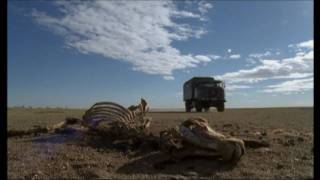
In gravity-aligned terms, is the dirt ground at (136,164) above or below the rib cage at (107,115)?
below

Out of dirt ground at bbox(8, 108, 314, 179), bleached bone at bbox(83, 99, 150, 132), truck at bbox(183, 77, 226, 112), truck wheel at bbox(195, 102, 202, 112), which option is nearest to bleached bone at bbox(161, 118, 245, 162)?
dirt ground at bbox(8, 108, 314, 179)

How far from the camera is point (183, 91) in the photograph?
42.8 metres

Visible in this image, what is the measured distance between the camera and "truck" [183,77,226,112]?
35.6 m

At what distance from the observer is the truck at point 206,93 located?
1400 inches

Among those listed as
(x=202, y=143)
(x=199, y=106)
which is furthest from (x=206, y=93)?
(x=202, y=143)

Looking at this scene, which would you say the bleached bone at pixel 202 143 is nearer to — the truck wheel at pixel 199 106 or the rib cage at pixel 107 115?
the rib cage at pixel 107 115

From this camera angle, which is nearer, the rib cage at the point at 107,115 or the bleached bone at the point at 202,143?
the bleached bone at the point at 202,143

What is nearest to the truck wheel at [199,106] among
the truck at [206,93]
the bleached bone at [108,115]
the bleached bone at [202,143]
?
the truck at [206,93]

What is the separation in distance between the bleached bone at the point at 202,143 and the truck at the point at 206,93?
92.5ft

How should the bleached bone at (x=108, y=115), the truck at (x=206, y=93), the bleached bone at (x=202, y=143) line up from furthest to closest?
the truck at (x=206, y=93)
the bleached bone at (x=108, y=115)
the bleached bone at (x=202, y=143)

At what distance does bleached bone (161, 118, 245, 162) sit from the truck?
28190mm

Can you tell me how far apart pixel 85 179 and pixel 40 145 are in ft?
9.74
